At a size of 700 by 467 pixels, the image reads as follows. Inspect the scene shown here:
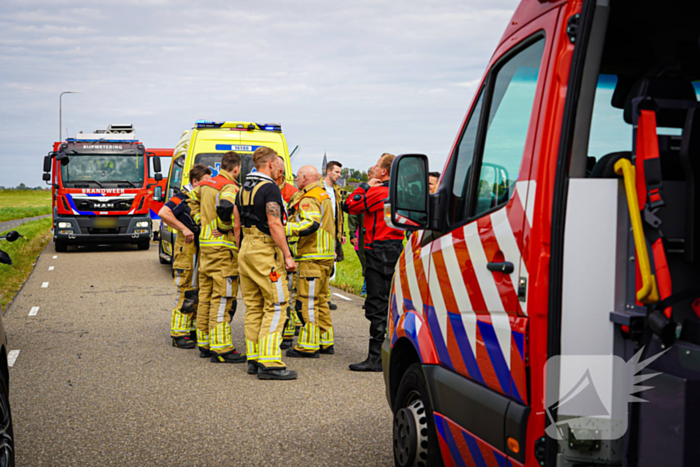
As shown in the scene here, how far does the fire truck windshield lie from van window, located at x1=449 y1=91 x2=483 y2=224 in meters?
17.9

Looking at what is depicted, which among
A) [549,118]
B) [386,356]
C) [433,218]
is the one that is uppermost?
[549,118]

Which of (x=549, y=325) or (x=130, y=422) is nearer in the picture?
(x=549, y=325)

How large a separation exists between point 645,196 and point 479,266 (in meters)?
0.78

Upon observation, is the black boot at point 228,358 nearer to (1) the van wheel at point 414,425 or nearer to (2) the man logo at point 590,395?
(1) the van wheel at point 414,425

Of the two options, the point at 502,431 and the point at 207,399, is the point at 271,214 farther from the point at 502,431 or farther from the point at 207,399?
the point at 502,431

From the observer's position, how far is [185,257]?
25.5ft

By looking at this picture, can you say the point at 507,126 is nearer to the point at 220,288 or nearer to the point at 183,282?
the point at 220,288

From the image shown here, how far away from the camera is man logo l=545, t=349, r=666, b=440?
2227 mm

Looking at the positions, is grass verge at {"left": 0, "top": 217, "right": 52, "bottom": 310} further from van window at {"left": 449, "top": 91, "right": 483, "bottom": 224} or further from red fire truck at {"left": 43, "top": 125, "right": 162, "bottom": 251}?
van window at {"left": 449, "top": 91, "right": 483, "bottom": 224}

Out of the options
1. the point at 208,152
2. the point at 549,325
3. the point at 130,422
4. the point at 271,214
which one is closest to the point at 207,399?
the point at 130,422

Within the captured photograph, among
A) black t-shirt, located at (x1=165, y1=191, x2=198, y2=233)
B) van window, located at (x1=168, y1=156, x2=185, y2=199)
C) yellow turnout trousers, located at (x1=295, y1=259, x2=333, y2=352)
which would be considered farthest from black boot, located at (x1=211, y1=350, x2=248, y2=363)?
van window, located at (x1=168, y1=156, x2=185, y2=199)

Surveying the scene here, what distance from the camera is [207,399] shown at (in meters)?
5.68

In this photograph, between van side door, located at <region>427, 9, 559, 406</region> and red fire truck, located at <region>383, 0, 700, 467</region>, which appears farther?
van side door, located at <region>427, 9, 559, 406</region>

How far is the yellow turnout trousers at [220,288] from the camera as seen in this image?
6.99m
